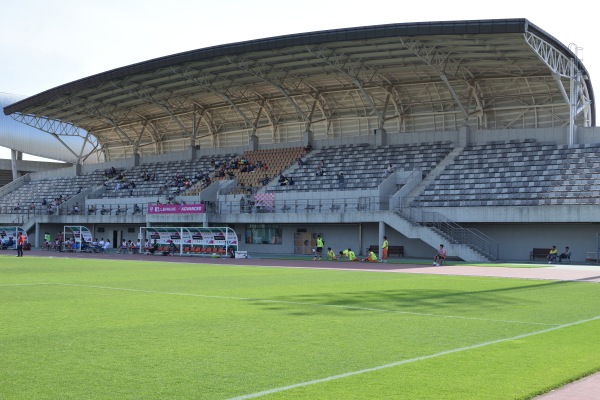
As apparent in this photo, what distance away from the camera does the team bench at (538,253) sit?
47.7 meters

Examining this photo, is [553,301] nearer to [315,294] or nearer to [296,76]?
[315,294]

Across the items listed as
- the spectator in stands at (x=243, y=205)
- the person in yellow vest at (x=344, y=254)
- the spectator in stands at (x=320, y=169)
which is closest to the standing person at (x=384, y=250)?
the person in yellow vest at (x=344, y=254)

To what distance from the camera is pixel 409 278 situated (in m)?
29.8

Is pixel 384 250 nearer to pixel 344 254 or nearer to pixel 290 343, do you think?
pixel 344 254

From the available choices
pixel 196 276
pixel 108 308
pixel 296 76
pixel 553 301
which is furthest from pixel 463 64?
pixel 108 308

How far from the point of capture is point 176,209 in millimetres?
61812

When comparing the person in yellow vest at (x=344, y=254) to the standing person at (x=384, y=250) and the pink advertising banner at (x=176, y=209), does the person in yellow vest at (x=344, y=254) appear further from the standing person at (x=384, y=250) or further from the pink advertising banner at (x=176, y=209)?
the pink advertising banner at (x=176, y=209)

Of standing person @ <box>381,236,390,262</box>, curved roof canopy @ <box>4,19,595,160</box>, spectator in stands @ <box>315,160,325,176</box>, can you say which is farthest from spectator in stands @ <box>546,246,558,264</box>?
spectator in stands @ <box>315,160,325,176</box>

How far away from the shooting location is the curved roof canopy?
5269 cm

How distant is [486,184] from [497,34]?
10.3 m

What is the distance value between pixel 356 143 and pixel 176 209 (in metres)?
18.3

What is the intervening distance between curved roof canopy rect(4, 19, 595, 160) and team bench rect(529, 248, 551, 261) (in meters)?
11.2

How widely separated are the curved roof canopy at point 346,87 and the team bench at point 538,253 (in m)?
11.2

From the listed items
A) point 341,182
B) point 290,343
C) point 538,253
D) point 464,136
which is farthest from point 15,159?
point 290,343
